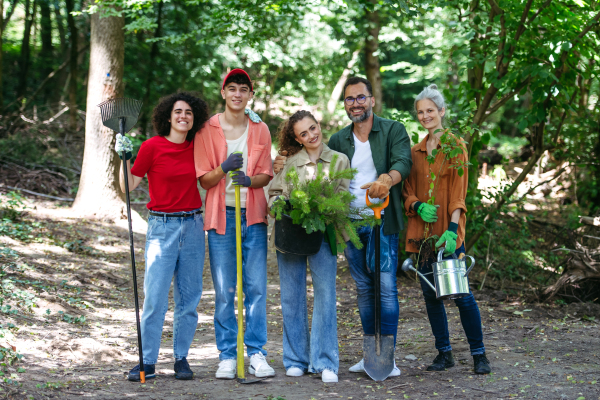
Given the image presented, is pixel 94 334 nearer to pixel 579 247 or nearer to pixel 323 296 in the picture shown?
pixel 323 296

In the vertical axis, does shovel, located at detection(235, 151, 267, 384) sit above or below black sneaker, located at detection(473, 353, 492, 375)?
above

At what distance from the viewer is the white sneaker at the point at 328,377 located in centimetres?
342

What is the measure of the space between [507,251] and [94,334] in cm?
551

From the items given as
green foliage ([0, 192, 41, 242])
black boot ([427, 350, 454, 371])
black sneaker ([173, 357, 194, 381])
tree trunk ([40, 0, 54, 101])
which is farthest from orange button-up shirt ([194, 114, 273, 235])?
tree trunk ([40, 0, 54, 101])

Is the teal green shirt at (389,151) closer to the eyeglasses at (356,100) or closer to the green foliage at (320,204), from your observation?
the eyeglasses at (356,100)

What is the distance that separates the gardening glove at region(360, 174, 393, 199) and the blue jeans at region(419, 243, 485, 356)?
2.26ft

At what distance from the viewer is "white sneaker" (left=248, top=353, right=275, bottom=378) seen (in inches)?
136

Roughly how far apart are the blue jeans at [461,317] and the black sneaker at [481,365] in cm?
3

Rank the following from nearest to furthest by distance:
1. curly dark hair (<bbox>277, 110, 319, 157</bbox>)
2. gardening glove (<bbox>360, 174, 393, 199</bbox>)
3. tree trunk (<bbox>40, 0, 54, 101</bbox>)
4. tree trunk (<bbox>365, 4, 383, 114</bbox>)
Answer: gardening glove (<bbox>360, 174, 393, 199</bbox>) < curly dark hair (<bbox>277, 110, 319, 157</bbox>) < tree trunk (<bbox>365, 4, 383, 114</bbox>) < tree trunk (<bbox>40, 0, 54, 101</bbox>)

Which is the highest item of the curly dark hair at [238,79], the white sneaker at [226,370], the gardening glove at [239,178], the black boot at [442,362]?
the curly dark hair at [238,79]

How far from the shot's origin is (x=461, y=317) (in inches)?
144

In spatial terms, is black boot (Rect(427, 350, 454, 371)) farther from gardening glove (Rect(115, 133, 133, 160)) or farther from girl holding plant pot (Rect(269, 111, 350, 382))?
gardening glove (Rect(115, 133, 133, 160))

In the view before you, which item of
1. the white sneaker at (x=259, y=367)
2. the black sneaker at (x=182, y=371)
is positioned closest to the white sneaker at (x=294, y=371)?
the white sneaker at (x=259, y=367)

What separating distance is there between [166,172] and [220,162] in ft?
1.18
